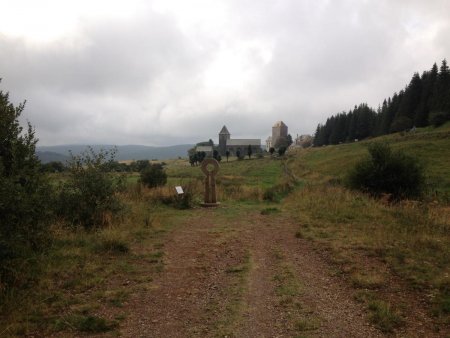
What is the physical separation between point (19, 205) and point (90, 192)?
527cm

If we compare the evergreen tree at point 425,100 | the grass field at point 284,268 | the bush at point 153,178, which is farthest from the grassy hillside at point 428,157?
the grass field at point 284,268

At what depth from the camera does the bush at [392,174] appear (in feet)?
56.6

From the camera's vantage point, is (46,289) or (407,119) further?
(407,119)

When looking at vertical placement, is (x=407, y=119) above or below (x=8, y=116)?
above

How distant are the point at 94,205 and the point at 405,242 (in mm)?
8842

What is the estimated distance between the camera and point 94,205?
37.1 ft

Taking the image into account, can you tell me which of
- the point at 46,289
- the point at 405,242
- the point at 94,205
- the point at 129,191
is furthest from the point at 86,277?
the point at 129,191

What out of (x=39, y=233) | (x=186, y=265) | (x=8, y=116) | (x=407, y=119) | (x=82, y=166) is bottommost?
(x=186, y=265)

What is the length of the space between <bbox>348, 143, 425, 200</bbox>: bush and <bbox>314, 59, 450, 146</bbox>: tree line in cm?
4764

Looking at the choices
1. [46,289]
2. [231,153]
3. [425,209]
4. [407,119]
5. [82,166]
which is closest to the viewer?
[46,289]

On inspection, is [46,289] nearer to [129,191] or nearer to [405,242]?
[405,242]

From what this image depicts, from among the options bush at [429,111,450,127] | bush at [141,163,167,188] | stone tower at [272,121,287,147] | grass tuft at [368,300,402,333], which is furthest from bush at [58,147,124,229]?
stone tower at [272,121,287,147]

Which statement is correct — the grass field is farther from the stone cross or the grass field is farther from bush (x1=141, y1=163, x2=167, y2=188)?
bush (x1=141, y1=163, x2=167, y2=188)

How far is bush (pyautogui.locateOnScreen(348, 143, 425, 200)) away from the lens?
17.3 m
